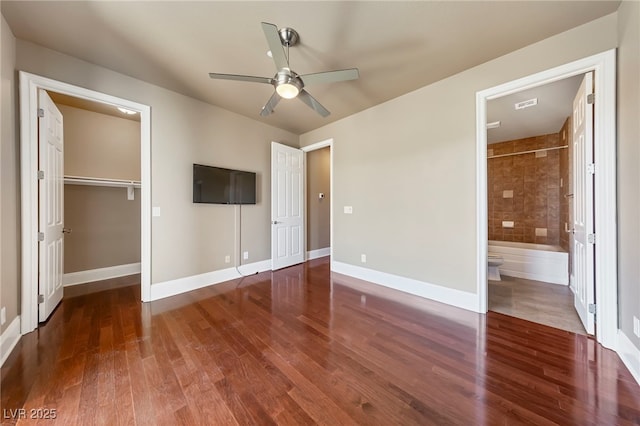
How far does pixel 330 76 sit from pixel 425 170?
175cm

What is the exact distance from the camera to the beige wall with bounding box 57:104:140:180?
3.38 metres

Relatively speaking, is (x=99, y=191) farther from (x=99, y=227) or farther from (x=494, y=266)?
(x=494, y=266)


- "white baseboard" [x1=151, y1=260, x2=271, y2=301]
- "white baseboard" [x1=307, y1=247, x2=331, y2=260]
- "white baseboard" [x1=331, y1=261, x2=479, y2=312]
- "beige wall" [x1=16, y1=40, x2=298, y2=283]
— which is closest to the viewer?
"beige wall" [x1=16, y1=40, x2=298, y2=283]

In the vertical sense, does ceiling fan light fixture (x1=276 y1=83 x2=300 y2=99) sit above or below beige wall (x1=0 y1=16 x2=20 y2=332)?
above

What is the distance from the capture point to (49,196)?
237 centimetres

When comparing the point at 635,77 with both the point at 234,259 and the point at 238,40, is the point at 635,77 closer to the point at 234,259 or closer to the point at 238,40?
the point at 238,40

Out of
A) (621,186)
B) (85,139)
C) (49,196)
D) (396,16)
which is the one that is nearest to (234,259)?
(49,196)

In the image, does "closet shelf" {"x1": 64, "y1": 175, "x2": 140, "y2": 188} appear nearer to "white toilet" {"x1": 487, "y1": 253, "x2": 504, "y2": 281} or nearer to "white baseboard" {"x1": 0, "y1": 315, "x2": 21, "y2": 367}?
"white baseboard" {"x1": 0, "y1": 315, "x2": 21, "y2": 367}

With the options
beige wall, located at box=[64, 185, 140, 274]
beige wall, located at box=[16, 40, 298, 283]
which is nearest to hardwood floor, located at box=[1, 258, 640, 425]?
beige wall, located at box=[16, 40, 298, 283]

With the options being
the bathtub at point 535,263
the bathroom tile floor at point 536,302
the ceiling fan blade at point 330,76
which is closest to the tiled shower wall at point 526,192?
the bathtub at point 535,263

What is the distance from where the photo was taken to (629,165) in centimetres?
167

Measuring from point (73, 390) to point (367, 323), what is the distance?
7.24 ft

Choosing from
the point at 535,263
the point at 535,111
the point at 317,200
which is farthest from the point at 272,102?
the point at 535,263

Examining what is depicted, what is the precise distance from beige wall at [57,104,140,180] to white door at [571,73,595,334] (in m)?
5.86
